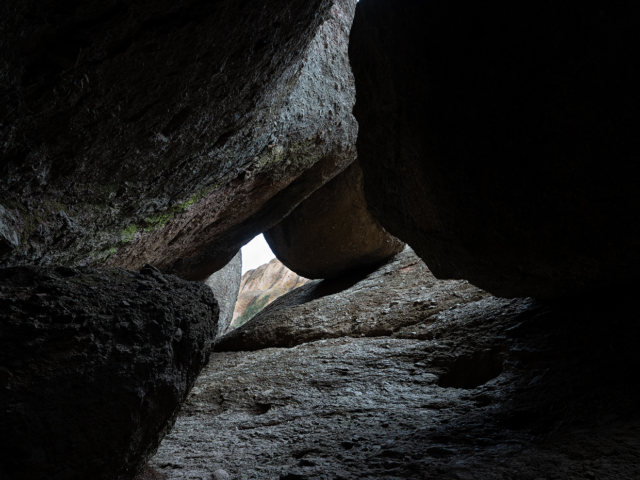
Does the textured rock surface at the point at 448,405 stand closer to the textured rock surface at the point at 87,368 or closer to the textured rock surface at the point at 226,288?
the textured rock surface at the point at 87,368

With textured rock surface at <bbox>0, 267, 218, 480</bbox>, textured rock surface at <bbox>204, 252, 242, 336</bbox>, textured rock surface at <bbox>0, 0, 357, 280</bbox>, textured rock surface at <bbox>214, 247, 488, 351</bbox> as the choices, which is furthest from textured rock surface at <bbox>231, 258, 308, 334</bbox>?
textured rock surface at <bbox>0, 267, 218, 480</bbox>

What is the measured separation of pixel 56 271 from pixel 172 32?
1.11 metres

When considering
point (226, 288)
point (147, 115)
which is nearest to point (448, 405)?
point (147, 115)

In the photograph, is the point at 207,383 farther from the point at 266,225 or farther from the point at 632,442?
the point at 632,442

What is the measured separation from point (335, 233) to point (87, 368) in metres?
5.14

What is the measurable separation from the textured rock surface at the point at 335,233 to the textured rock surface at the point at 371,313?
0.73 metres

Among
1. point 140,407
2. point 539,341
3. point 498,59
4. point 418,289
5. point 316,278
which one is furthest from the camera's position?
point 316,278

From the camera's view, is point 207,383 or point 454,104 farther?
point 207,383

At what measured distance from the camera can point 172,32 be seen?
183cm

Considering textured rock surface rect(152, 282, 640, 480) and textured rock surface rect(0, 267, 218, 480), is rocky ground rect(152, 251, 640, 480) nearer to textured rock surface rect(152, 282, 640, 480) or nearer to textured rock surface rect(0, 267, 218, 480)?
textured rock surface rect(152, 282, 640, 480)

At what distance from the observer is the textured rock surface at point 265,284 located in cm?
2164

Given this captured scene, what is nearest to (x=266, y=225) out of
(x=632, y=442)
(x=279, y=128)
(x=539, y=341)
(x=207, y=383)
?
(x=279, y=128)

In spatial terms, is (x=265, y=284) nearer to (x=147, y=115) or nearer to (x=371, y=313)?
(x=371, y=313)

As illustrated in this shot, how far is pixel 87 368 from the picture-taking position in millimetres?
1283
